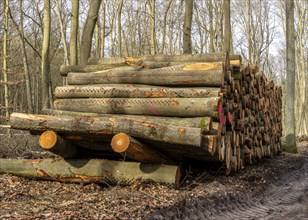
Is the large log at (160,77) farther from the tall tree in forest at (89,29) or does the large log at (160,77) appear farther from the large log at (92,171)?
the tall tree in forest at (89,29)

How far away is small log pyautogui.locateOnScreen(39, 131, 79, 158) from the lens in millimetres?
6660

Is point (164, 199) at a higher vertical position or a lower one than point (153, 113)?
lower

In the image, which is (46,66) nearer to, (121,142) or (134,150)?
(134,150)

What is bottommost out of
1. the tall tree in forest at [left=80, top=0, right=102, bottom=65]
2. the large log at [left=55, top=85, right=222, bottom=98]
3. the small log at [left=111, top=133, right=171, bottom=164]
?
the small log at [left=111, top=133, right=171, bottom=164]

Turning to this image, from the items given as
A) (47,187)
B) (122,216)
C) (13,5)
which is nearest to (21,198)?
(47,187)

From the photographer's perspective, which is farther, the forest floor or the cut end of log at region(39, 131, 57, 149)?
the cut end of log at region(39, 131, 57, 149)

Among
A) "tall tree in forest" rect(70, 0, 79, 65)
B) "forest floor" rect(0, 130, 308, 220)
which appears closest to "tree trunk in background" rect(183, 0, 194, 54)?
"tall tree in forest" rect(70, 0, 79, 65)

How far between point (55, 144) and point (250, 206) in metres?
3.48

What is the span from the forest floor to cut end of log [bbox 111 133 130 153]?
0.72 metres

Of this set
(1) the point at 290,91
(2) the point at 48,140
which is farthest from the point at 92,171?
(1) the point at 290,91

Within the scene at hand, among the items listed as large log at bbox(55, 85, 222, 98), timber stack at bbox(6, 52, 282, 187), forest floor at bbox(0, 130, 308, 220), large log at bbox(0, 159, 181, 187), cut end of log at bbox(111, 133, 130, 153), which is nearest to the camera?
forest floor at bbox(0, 130, 308, 220)

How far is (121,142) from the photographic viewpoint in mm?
6234

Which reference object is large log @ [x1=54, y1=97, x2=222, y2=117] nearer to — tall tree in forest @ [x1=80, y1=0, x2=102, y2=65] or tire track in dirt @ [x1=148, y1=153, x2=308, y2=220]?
tire track in dirt @ [x1=148, y1=153, x2=308, y2=220]

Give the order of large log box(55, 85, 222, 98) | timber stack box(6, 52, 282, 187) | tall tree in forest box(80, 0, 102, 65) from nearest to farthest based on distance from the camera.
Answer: timber stack box(6, 52, 282, 187)
large log box(55, 85, 222, 98)
tall tree in forest box(80, 0, 102, 65)
